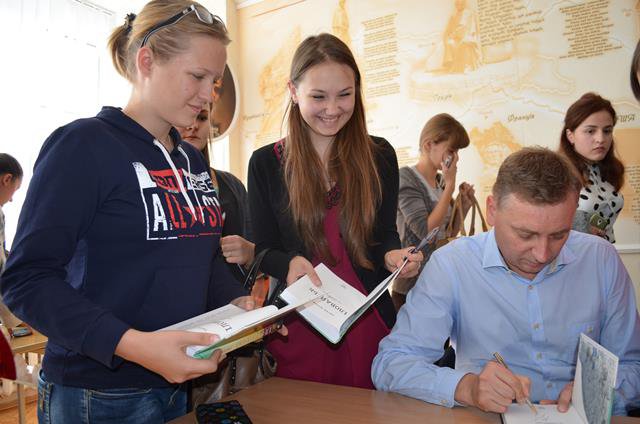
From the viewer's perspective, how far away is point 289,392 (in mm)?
1224

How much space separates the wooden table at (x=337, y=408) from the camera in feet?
3.50

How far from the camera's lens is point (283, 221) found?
5.65ft

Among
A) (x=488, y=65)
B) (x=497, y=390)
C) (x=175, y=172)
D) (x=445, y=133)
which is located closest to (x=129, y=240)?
(x=175, y=172)

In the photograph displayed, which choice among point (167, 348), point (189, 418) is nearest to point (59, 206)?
point (167, 348)

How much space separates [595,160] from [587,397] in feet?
6.68

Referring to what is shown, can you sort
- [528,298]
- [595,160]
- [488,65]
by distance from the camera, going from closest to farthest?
[528,298] < [595,160] < [488,65]

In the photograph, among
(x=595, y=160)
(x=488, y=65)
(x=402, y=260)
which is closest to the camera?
(x=402, y=260)

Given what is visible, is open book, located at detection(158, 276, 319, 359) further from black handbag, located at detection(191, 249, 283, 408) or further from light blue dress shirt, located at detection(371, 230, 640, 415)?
light blue dress shirt, located at detection(371, 230, 640, 415)

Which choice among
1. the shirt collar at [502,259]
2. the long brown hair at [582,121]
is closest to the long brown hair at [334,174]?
the shirt collar at [502,259]

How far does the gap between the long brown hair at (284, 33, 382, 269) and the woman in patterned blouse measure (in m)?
1.39

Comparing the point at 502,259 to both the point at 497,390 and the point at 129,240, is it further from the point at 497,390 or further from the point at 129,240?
the point at 129,240

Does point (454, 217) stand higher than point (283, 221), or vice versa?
point (283, 221)

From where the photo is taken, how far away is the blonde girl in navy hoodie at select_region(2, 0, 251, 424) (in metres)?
0.90

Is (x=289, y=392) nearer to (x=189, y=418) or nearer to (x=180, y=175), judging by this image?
(x=189, y=418)
